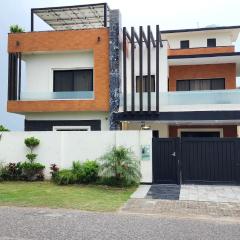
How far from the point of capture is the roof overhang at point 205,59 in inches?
893

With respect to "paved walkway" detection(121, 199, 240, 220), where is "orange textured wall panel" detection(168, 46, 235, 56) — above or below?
above

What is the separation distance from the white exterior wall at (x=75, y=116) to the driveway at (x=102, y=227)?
11635 millimetres

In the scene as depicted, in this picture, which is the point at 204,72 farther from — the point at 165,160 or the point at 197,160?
the point at 165,160

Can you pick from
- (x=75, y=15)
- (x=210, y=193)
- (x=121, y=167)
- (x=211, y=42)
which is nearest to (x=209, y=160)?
(x=210, y=193)

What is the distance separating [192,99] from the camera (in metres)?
20.8

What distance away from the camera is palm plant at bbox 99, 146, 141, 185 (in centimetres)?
1519

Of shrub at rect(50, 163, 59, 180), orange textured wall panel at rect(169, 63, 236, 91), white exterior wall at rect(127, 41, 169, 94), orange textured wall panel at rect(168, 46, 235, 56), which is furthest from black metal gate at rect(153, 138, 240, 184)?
orange textured wall panel at rect(168, 46, 235, 56)

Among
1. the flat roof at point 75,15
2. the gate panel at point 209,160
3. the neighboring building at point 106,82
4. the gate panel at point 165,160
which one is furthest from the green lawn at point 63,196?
the flat roof at point 75,15

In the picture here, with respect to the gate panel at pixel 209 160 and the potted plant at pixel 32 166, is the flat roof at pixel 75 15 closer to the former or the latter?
the potted plant at pixel 32 166

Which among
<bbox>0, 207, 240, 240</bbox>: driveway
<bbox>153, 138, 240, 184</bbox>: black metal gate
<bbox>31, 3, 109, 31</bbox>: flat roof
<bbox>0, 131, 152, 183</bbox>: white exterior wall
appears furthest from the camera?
<bbox>31, 3, 109, 31</bbox>: flat roof

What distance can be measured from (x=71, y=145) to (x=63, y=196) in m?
4.08

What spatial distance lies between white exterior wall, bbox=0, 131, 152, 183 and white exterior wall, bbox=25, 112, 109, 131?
525cm

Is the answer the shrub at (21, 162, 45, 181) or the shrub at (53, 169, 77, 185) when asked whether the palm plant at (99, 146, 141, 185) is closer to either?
the shrub at (53, 169, 77, 185)

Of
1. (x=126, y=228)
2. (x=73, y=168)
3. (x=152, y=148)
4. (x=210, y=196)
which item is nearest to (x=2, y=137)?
(x=73, y=168)
